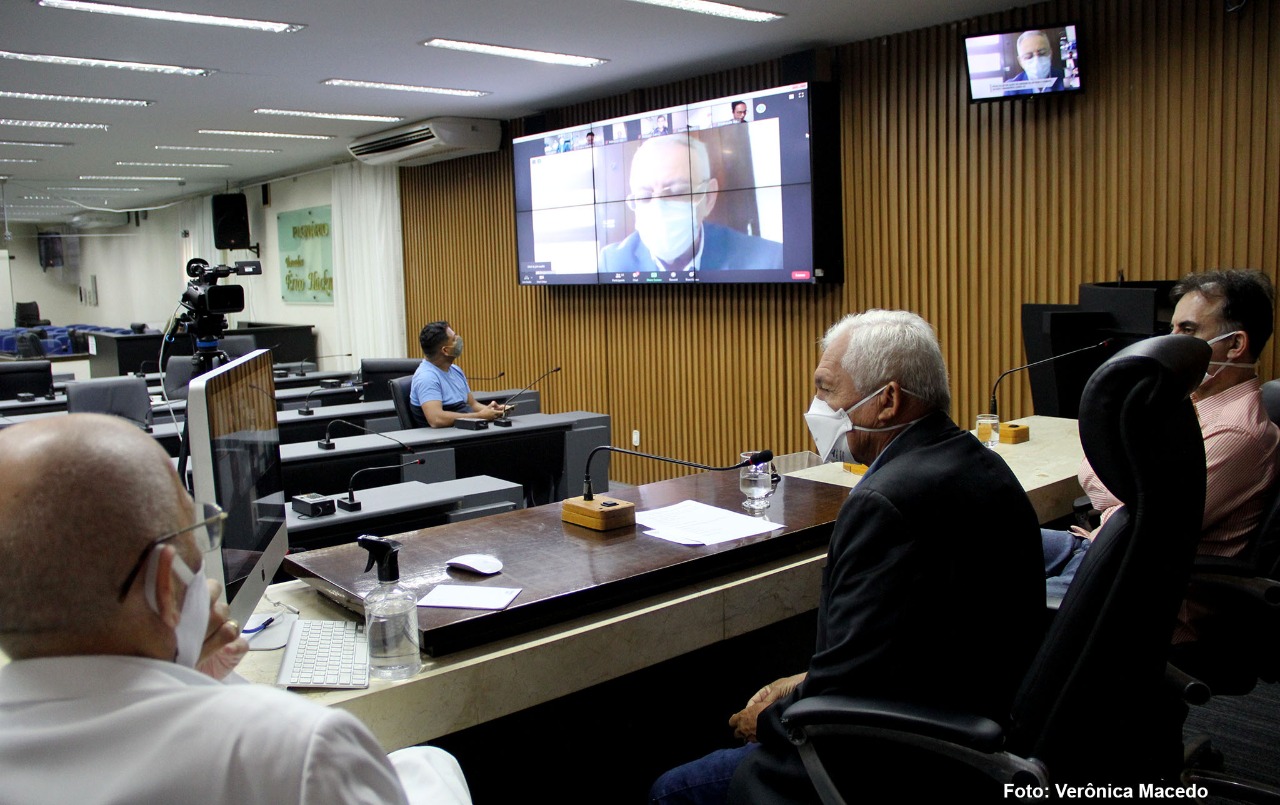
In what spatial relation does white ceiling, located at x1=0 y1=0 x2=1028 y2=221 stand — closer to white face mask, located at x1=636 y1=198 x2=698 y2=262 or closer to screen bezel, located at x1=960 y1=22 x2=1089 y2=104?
screen bezel, located at x1=960 y1=22 x2=1089 y2=104

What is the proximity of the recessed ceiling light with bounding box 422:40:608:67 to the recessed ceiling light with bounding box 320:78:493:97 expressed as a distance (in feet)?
3.48

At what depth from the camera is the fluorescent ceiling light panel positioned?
4.55 meters

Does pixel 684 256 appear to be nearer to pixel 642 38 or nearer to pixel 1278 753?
pixel 642 38

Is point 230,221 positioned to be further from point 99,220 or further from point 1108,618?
point 1108,618

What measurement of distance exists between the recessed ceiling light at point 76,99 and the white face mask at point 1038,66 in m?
5.59

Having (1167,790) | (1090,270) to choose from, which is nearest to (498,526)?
(1167,790)

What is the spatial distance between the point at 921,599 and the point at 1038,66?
3753mm

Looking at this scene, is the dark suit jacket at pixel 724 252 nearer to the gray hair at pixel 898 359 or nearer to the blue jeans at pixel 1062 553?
the blue jeans at pixel 1062 553

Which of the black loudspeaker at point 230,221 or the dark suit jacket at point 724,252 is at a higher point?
the black loudspeaker at point 230,221

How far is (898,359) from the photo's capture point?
1.78 m

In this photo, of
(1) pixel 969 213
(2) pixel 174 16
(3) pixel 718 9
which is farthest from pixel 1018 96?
(2) pixel 174 16

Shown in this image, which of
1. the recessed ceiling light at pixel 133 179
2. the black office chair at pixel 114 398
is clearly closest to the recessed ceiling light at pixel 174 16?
the black office chair at pixel 114 398

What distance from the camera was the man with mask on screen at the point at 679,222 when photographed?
5742 mm

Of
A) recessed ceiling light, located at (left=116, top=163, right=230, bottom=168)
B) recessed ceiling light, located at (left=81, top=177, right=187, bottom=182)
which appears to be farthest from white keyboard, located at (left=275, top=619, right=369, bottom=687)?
recessed ceiling light, located at (left=81, top=177, right=187, bottom=182)
